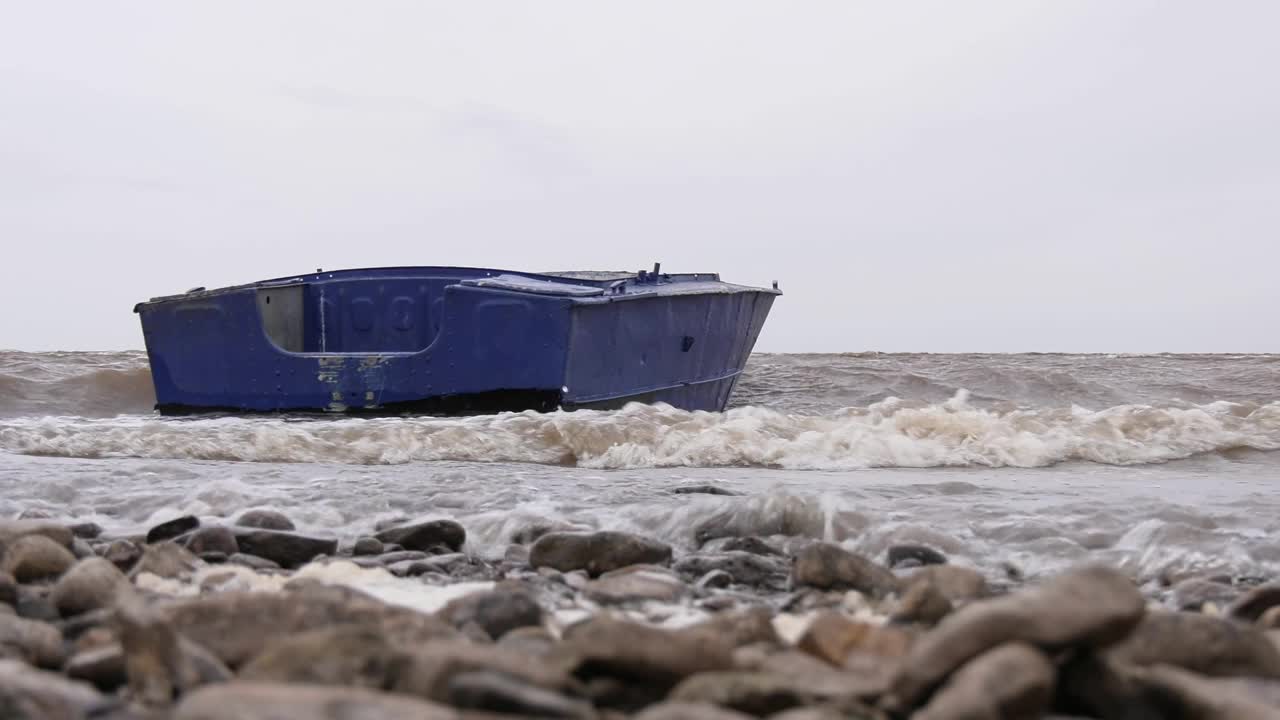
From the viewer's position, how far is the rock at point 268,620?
1.95 meters

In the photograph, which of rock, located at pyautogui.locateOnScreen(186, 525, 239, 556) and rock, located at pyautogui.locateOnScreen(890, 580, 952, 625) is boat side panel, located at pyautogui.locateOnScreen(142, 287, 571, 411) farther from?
rock, located at pyautogui.locateOnScreen(890, 580, 952, 625)

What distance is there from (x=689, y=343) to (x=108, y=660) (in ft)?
25.6

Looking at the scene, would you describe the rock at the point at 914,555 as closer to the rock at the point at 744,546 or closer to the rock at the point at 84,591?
the rock at the point at 744,546

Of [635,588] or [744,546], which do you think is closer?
[635,588]

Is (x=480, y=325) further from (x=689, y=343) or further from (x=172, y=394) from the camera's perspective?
(x=172, y=394)

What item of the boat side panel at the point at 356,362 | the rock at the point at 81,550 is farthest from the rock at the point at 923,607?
the boat side panel at the point at 356,362

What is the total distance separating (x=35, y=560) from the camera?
289cm

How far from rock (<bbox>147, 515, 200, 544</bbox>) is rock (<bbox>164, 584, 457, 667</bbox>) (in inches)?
61.4

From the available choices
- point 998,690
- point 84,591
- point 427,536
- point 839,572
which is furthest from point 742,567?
point 998,690

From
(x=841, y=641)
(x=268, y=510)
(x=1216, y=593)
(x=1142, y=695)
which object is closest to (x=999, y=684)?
(x=1142, y=695)

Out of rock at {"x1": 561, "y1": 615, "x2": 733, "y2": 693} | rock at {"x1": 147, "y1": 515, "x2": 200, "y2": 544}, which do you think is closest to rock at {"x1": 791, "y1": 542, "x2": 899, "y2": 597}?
rock at {"x1": 561, "y1": 615, "x2": 733, "y2": 693}

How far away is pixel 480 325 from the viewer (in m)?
8.12

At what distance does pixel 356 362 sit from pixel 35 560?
5707 mm

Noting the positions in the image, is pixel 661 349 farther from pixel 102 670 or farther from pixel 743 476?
pixel 102 670
